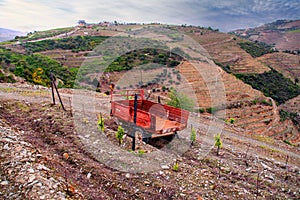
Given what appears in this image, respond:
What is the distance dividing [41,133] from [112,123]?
273cm

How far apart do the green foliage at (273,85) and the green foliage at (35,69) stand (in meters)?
30.8

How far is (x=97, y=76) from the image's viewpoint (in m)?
30.0

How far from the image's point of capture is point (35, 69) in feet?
85.2

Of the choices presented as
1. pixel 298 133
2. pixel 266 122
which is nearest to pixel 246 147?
pixel 266 122

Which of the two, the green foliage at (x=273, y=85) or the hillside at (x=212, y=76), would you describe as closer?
the hillside at (x=212, y=76)

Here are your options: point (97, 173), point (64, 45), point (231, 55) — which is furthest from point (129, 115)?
point (231, 55)

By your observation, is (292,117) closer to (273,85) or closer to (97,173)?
(273,85)

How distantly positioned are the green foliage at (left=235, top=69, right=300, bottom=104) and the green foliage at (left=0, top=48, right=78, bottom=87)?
30.8 meters

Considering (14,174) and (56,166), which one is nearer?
(14,174)

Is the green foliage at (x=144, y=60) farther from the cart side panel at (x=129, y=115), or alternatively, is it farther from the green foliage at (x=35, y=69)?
the cart side panel at (x=129, y=115)

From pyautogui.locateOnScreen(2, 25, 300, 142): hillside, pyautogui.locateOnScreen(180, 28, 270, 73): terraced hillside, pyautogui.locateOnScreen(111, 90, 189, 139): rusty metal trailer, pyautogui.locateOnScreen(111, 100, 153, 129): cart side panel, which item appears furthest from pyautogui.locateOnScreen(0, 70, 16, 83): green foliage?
pyautogui.locateOnScreen(180, 28, 270, 73): terraced hillside

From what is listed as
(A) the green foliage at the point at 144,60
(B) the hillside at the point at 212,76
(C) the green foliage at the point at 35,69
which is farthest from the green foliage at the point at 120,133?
(A) the green foliage at the point at 144,60

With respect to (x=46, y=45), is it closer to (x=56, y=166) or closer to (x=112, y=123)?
(x=112, y=123)

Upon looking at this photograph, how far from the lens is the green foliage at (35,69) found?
22.6m
